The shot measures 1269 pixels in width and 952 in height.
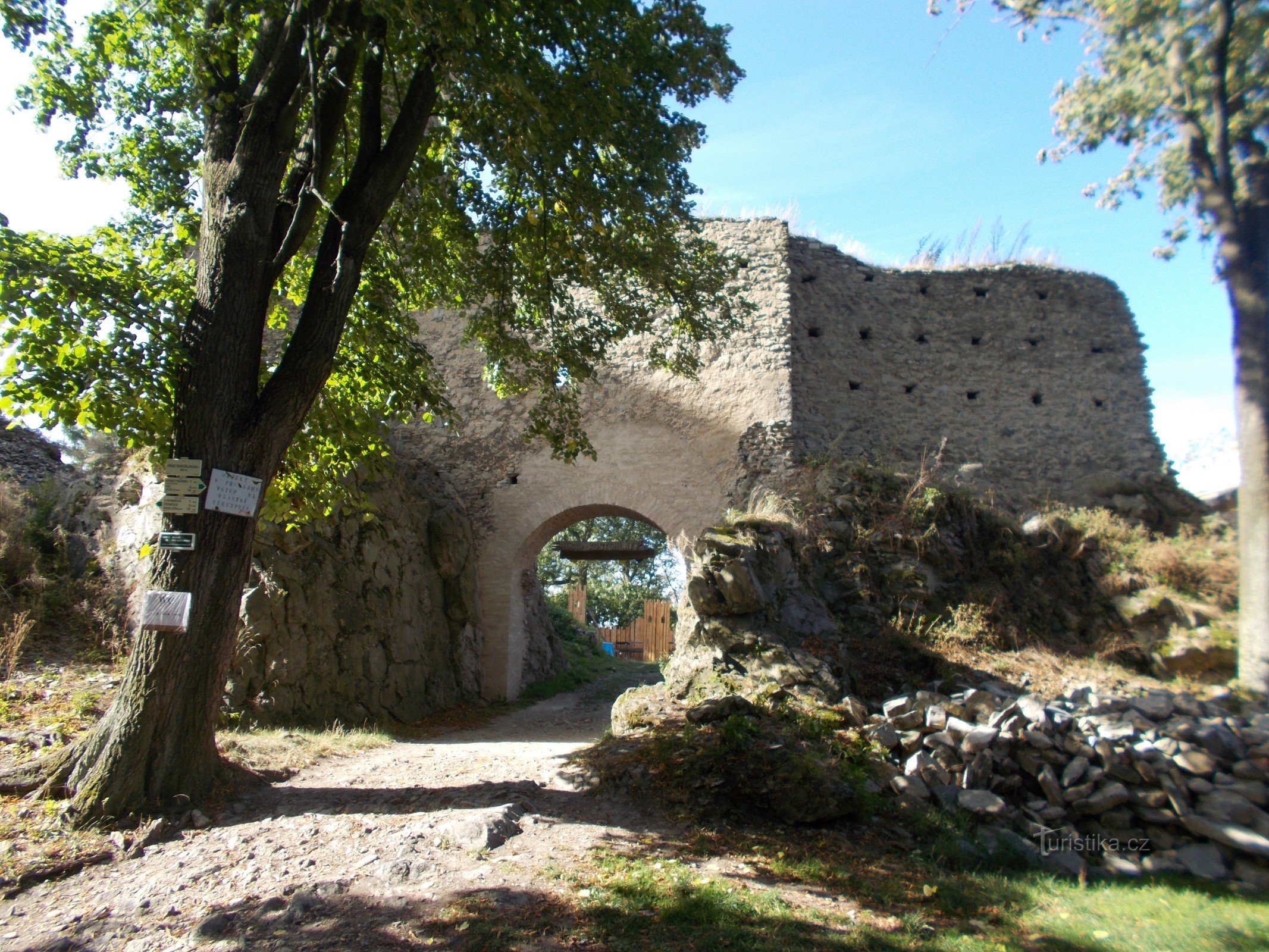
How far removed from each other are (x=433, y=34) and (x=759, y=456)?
718cm

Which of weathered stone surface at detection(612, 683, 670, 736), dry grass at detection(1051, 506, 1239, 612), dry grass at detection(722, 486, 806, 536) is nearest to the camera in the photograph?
weathered stone surface at detection(612, 683, 670, 736)

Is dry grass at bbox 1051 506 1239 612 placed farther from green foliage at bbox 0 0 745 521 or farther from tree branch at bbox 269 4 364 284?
tree branch at bbox 269 4 364 284

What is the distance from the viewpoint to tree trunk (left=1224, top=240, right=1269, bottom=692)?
6.57 metres

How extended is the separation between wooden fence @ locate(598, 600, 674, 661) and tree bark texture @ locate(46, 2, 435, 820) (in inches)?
654

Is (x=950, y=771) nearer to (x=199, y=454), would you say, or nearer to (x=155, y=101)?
(x=199, y=454)

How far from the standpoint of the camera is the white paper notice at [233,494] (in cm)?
425

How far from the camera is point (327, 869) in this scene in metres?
3.68

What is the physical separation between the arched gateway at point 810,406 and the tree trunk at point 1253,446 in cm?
413

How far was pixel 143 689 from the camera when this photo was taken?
4.15 metres

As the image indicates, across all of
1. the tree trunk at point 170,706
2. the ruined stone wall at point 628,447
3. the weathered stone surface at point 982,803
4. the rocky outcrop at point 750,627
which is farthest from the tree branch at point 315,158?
A: the ruined stone wall at point 628,447

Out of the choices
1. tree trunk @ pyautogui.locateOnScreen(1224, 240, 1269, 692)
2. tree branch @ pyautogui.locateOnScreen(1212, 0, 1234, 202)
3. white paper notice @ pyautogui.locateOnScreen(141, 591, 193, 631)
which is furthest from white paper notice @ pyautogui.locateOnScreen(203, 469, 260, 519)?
Answer: tree branch @ pyautogui.locateOnScreen(1212, 0, 1234, 202)

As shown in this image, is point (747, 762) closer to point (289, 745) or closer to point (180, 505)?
point (289, 745)

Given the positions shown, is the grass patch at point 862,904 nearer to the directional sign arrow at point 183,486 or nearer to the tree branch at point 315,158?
the directional sign arrow at point 183,486

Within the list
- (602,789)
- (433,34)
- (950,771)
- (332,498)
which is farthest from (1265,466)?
(332,498)
